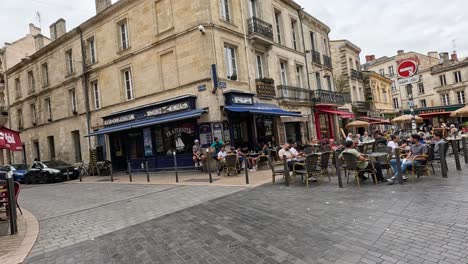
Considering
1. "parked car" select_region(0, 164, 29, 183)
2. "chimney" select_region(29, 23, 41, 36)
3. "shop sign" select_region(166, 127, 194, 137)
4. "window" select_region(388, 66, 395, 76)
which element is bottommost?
"parked car" select_region(0, 164, 29, 183)

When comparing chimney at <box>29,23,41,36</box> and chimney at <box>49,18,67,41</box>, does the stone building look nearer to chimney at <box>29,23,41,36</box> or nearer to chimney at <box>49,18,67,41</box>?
chimney at <box>49,18,67,41</box>

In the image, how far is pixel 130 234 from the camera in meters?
4.64

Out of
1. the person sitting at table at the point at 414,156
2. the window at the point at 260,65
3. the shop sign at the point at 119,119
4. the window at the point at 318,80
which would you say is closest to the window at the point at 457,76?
the window at the point at 318,80

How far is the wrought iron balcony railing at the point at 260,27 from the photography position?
600 inches

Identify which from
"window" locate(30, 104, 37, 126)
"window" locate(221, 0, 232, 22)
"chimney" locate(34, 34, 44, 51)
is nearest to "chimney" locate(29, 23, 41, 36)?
"chimney" locate(34, 34, 44, 51)

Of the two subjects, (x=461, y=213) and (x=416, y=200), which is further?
(x=416, y=200)

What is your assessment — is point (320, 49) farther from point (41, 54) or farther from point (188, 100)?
point (41, 54)

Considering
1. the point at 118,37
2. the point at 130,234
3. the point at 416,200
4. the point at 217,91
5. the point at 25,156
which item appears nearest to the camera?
the point at 130,234

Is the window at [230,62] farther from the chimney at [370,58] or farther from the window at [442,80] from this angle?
the chimney at [370,58]

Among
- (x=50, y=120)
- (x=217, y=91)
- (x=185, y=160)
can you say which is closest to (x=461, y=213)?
(x=217, y=91)

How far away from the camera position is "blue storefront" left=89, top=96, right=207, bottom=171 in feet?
43.5

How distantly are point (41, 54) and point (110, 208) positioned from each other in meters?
21.1

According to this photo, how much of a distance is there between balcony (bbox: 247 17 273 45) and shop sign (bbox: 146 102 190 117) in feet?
16.8

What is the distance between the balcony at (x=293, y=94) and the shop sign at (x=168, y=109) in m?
5.96
